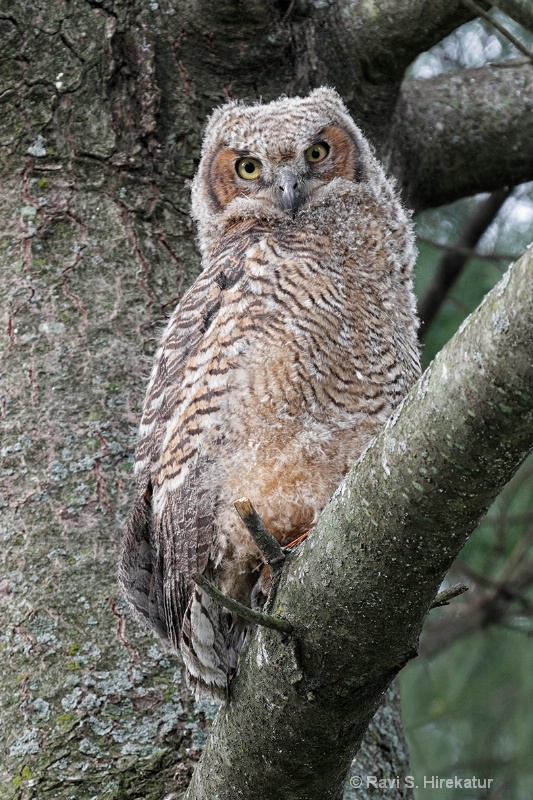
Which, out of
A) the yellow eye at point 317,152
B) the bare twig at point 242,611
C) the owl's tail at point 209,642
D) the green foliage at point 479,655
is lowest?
the green foliage at point 479,655

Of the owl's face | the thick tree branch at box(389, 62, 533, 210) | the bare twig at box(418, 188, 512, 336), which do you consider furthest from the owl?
the bare twig at box(418, 188, 512, 336)

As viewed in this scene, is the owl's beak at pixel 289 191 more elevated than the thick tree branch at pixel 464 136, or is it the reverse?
the owl's beak at pixel 289 191

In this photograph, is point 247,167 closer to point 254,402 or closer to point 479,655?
point 254,402

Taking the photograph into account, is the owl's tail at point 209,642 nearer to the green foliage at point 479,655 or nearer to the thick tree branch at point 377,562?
the thick tree branch at point 377,562

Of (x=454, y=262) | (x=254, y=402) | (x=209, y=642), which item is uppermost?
(x=254, y=402)

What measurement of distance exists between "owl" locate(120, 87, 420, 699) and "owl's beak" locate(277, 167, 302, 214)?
11mm

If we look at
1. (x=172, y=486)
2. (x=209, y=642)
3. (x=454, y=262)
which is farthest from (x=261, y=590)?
(x=454, y=262)

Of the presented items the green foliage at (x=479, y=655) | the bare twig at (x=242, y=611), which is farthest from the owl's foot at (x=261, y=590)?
the green foliage at (x=479, y=655)

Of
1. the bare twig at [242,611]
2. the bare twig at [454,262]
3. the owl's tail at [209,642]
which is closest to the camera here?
the bare twig at [242,611]

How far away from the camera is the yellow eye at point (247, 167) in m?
3.00

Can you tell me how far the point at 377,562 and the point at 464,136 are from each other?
249cm

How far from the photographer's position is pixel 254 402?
2.25 m

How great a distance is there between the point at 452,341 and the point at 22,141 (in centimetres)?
204

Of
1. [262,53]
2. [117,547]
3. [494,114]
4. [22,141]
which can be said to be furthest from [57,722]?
[494,114]
